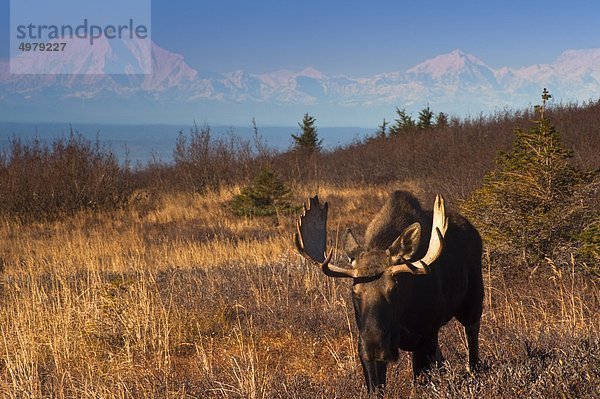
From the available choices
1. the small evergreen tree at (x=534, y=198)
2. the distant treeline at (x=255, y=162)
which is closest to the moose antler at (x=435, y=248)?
the small evergreen tree at (x=534, y=198)

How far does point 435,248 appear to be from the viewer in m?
3.49

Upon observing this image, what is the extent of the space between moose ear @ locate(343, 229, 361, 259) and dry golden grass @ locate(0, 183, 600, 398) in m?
0.87

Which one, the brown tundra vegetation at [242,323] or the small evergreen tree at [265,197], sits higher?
the small evergreen tree at [265,197]

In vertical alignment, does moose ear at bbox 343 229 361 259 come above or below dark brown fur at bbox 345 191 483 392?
above

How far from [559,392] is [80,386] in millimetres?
3357

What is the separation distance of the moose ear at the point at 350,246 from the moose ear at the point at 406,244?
0.71ft

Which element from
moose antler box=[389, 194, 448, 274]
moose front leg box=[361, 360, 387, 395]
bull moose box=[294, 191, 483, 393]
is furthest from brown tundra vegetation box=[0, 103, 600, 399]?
moose antler box=[389, 194, 448, 274]

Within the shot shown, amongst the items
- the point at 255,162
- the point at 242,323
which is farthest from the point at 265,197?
the point at 242,323

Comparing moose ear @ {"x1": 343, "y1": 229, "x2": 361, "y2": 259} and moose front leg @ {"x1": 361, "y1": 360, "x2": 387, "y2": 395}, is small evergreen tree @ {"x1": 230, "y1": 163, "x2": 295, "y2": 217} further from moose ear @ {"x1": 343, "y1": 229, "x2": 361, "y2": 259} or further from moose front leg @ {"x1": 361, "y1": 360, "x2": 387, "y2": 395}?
moose front leg @ {"x1": 361, "y1": 360, "x2": 387, "y2": 395}

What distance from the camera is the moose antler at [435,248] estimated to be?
338 centimetres

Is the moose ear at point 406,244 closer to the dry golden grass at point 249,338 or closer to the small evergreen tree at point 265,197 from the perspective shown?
the dry golden grass at point 249,338

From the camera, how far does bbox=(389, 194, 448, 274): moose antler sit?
338 centimetres

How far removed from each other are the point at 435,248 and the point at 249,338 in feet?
10.1

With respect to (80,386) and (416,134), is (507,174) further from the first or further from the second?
(416,134)
